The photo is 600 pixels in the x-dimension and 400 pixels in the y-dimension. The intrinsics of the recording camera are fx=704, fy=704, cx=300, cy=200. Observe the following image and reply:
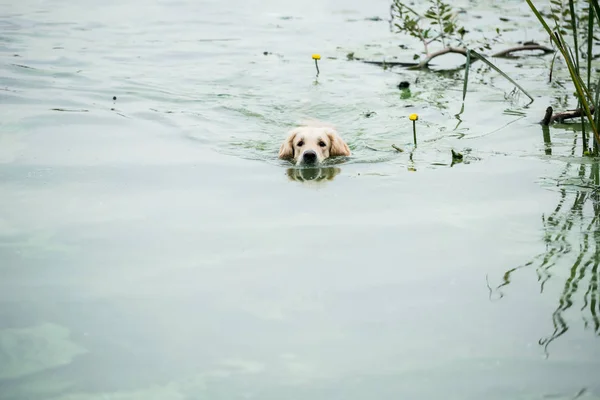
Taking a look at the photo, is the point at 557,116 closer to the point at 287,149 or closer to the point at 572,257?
the point at 287,149

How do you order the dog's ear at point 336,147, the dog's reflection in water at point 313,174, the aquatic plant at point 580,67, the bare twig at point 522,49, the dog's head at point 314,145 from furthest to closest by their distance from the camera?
the bare twig at point 522,49
the dog's ear at point 336,147
the dog's head at point 314,145
the dog's reflection in water at point 313,174
the aquatic plant at point 580,67

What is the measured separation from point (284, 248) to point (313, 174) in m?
1.95

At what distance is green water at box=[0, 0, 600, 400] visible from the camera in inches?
113

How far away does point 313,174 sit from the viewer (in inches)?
231

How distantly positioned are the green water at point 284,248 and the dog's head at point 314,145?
0.16 m

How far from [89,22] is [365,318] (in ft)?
35.0

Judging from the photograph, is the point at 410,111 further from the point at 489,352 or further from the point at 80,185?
the point at 489,352

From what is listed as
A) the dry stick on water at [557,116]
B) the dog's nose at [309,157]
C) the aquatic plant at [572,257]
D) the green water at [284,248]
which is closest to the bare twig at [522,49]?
the green water at [284,248]

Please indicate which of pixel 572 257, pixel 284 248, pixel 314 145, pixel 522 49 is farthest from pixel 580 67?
pixel 522 49

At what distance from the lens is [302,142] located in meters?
6.38

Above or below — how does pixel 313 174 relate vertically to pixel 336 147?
below

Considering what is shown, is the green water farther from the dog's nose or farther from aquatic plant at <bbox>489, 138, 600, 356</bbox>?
the dog's nose

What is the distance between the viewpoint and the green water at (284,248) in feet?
9.46

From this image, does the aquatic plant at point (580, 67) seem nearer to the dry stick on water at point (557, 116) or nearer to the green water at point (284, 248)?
the dry stick on water at point (557, 116)
